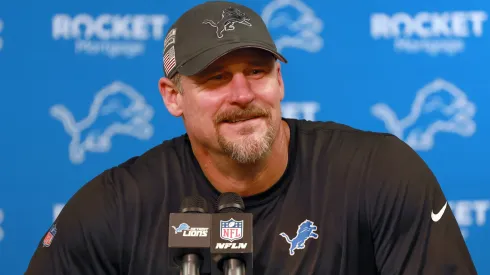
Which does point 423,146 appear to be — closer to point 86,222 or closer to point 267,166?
point 267,166

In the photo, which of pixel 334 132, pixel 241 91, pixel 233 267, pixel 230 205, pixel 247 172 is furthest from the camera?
pixel 334 132

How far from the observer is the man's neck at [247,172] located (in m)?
1.43

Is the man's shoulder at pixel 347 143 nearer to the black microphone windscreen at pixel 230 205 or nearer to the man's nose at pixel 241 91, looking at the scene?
the man's nose at pixel 241 91

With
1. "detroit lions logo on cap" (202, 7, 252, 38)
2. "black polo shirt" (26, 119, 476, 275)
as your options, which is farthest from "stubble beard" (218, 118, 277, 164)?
"detroit lions logo on cap" (202, 7, 252, 38)

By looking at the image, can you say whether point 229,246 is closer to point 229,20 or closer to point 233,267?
point 233,267

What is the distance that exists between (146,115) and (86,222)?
33.4 inches

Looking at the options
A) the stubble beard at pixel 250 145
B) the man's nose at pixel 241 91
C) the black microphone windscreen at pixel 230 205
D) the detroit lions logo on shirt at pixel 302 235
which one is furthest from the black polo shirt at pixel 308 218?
the black microphone windscreen at pixel 230 205

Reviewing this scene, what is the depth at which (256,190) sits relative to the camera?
1.44 meters

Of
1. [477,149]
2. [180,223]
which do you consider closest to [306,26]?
[477,149]

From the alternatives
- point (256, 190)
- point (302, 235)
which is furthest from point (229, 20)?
point (302, 235)

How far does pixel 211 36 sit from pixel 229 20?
6cm

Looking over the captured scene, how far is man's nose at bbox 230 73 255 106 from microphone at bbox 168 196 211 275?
374 millimetres

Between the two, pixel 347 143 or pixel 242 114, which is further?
pixel 347 143

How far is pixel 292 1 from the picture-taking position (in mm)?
2221
